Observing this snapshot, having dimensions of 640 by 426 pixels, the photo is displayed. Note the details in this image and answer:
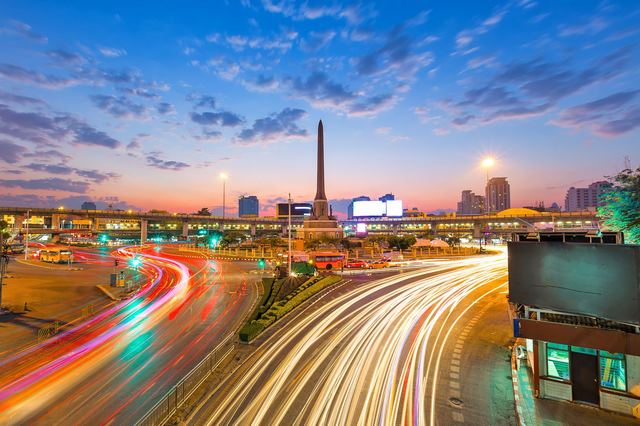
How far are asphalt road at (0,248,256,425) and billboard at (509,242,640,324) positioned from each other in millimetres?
15672

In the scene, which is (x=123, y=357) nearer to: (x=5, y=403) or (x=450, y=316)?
(x=5, y=403)

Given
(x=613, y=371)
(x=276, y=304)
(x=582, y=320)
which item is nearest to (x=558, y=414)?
(x=613, y=371)

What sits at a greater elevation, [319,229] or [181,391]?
[319,229]

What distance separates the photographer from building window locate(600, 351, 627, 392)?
35.5ft

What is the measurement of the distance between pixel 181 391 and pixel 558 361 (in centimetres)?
1505

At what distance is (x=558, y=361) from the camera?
11820mm

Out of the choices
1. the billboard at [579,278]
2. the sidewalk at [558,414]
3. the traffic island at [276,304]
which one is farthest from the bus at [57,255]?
the billboard at [579,278]

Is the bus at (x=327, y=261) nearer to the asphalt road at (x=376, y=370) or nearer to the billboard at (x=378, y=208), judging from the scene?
the asphalt road at (x=376, y=370)

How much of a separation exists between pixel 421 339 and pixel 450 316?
5506mm

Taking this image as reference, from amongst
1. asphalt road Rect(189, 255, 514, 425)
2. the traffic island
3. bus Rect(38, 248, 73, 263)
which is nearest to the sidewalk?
asphalt road Rect(189, 255, 514, 425)

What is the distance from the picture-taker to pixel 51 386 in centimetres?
1287

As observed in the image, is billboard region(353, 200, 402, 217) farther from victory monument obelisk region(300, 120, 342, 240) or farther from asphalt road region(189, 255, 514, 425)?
asphalt road region(189, 255, 514, 425)

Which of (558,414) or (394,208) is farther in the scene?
(394,208)

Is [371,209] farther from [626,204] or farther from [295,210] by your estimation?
[626,204]
